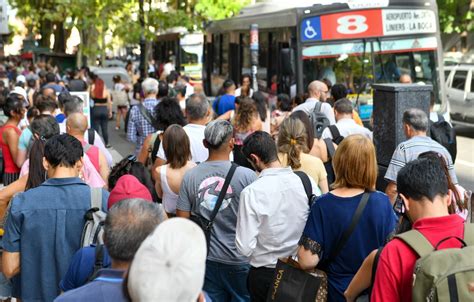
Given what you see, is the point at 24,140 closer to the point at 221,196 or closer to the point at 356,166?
the point at 221,196

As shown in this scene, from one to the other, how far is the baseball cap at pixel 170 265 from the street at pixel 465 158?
13009mm

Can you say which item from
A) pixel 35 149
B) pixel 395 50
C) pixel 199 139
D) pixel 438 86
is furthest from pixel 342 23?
pixel 35 149

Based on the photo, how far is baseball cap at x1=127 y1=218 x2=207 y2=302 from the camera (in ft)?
8.89

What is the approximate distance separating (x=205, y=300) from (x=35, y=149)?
3.18m

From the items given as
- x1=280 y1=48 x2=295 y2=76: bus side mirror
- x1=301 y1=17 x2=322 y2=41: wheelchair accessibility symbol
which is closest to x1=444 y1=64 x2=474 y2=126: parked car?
x1=301 y1=17 x2=322 y2=41: wheelchair accessibility symbol

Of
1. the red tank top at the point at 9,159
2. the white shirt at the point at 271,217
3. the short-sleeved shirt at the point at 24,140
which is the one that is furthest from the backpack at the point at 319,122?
the white shirt at the point at 271,217

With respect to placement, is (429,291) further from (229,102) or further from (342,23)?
(342,23)

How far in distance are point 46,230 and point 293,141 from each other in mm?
2360

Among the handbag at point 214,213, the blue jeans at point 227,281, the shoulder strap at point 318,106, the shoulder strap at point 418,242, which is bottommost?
the blue jeans at point 227,281

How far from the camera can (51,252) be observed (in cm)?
503

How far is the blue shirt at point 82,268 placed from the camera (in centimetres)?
407

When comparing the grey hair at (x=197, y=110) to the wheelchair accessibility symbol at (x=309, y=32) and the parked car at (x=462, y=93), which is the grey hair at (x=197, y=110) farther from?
the parked car at (x=462, y=93)

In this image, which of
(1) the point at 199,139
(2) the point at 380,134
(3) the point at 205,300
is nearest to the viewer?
(3) the point at 205,300

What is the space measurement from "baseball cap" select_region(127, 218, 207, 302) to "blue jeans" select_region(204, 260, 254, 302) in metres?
3.16
